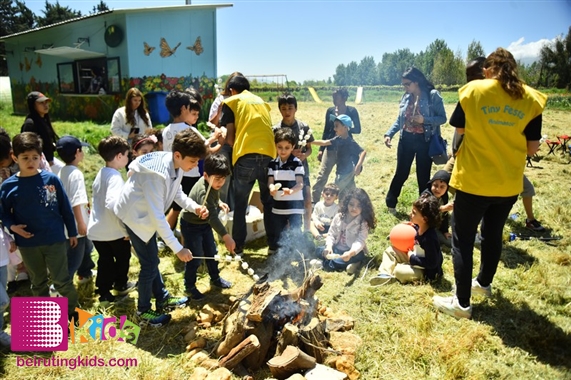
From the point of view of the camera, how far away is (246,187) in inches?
169

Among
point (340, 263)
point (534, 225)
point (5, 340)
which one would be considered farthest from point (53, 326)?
point (534, 225)

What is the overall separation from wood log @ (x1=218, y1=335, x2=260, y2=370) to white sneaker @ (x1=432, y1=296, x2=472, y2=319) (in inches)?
66.2

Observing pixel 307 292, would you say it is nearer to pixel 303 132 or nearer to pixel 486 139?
pixel 486 139

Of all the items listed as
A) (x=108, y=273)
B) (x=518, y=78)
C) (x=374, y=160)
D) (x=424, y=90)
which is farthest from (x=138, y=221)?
(x=374, y=160)

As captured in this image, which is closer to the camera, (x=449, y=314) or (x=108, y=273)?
(x=449, y=314)

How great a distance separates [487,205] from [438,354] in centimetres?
120

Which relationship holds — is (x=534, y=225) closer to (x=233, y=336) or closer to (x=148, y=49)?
(x=233, y=336)

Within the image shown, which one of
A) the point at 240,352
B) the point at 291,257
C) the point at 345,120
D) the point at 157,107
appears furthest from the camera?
the point at 157,107

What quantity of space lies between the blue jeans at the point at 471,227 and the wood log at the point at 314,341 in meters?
1.28

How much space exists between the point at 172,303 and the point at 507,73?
340 centimetres

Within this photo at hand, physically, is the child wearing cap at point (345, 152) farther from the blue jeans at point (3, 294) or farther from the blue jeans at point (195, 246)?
the blue jeans at point (3, 294)

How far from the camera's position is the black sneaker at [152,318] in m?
3.23

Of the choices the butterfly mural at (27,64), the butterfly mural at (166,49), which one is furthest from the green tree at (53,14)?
the butterfly mural at (166,49)

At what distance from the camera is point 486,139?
9.26 ft
